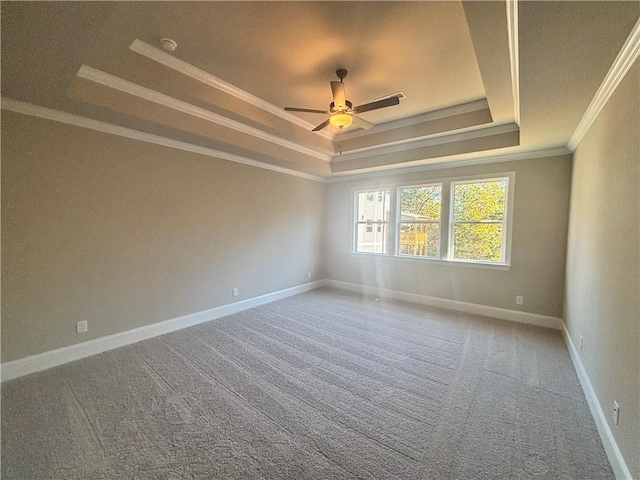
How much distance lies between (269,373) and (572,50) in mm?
3397

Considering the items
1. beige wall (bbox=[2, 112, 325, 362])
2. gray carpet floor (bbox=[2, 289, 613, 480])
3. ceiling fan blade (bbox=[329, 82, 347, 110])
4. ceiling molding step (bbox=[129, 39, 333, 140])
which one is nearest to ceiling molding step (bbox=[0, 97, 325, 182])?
beige wall (bbox=[2, 112, 325, 362])

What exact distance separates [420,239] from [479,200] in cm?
118

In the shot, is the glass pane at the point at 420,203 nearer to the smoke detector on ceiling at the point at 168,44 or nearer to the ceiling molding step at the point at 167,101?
the ceiling molding step at the point at 167,101

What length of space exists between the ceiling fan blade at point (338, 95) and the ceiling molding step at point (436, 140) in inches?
76.7

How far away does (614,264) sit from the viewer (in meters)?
1.85

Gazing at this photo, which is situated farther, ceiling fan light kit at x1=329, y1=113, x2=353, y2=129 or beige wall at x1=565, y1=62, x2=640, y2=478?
ceiling fan light kit at x1=329, y1=113, x2=353, y2=129

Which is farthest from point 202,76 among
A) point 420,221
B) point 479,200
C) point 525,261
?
point 525,261

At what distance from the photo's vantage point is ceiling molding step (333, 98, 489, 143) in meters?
3.36

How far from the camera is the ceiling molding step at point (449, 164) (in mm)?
3775

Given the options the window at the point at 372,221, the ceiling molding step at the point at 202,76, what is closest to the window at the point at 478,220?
the window at the point at 372,221

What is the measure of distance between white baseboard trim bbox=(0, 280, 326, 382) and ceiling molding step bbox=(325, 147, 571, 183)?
3162 millimetres

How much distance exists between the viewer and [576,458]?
1.68 metres

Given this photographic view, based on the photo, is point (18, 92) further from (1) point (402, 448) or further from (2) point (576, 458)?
(2) point (576, 458)

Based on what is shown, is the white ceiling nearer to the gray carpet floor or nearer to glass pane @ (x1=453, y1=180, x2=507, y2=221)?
glass pane @ (x1=453, y1=180, x2=507, y2=221)
